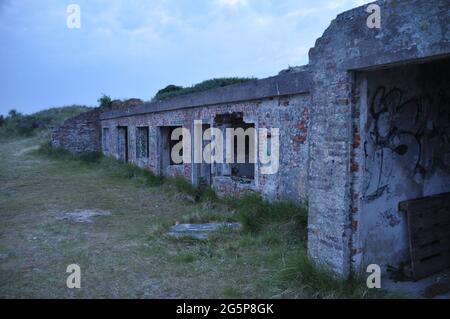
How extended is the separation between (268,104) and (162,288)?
12.8 ft

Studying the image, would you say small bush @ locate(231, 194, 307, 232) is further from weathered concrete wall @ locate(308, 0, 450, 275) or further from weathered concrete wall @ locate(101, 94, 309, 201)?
weathered concrete wall @ locate(308, 0, 450, 275)

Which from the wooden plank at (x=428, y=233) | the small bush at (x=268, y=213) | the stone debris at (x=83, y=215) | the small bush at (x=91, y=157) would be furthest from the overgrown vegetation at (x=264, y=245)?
the small bush at (x=91, y=157)

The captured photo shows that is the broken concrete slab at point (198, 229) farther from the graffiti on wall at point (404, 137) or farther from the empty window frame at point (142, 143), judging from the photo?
the empty window frame at point (142, 143)

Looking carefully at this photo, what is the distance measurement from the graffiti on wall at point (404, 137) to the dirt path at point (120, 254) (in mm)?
1673

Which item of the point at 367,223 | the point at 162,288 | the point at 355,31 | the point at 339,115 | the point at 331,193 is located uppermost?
the point at 355,31

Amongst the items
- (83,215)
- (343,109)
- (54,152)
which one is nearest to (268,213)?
(343,109)

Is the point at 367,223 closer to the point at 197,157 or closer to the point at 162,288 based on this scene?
the point at 162,288

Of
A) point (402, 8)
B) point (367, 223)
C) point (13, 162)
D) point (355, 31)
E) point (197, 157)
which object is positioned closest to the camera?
point (402, 8)

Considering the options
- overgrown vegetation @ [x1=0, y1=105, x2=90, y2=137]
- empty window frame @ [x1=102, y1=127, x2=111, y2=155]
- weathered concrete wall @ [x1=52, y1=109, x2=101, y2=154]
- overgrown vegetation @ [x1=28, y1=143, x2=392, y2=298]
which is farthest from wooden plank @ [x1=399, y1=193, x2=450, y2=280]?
overgrown vegetation @ [x1=0, y1=105, x2=90, y2=137]

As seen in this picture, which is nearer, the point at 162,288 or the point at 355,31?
the point at 355,31

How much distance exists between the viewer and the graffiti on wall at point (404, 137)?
13.5 ft

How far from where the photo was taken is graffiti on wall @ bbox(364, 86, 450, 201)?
4.12 meters
